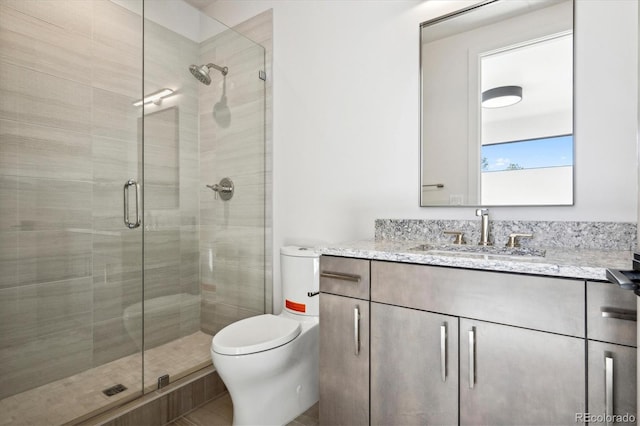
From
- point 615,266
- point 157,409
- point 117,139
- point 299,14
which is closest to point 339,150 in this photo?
point 299,14

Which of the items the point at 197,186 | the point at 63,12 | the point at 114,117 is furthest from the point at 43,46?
the point at 197,186

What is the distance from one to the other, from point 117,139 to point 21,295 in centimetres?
92

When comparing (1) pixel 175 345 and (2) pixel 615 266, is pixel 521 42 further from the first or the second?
(1) pixel 175 345

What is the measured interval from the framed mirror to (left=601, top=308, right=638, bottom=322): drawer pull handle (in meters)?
0.65

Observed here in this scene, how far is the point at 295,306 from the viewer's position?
190 cm

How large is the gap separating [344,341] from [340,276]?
263mm

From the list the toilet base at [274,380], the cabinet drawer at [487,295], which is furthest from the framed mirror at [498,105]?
the toilet base at [274,380]

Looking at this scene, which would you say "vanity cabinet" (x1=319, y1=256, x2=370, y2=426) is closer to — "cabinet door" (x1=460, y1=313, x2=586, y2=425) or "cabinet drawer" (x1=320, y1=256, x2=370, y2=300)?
"cabinet drawer" (x1=320, y1=256, x2=370, y2=300)

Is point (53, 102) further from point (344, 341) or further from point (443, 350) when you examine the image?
point (443, 350)

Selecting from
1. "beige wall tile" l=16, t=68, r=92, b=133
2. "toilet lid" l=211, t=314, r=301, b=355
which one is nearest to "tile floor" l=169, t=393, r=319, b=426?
"toilet lid" l=211, t=314, r=301, b=355

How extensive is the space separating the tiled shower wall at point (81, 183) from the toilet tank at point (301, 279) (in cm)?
67

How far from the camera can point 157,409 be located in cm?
169

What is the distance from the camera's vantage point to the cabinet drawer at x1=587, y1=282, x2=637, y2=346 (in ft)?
2.95

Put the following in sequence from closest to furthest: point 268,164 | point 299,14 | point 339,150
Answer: point 339,150, point 299,14, point 268,164
